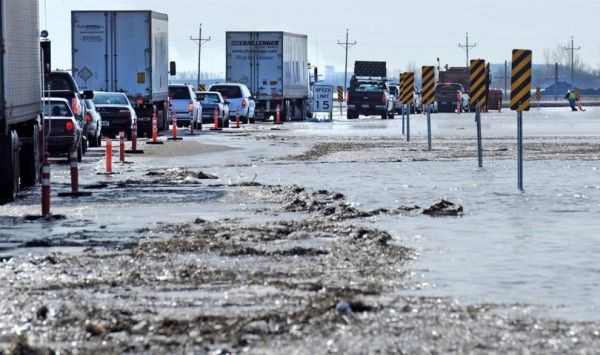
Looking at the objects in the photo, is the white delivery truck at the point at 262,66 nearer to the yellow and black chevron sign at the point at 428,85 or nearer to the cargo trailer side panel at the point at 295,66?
the cargo trailer side panel at the point at 295,66

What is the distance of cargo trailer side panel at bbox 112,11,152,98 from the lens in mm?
55500

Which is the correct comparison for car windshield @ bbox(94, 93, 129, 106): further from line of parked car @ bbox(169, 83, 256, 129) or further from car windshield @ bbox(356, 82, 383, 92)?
car windshield @ bbox(356, 82, 383, 92)

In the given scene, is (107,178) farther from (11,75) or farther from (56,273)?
(56,273)

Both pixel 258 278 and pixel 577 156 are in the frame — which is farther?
pixel 577 156

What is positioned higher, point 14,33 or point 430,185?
point 14,33

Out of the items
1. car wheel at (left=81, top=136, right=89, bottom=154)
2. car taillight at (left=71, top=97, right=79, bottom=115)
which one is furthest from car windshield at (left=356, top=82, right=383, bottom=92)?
car taillight at (left=71, top=97, right=79, bottom=115)

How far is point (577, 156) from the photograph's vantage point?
40.8 m

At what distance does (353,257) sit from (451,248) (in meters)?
1.52

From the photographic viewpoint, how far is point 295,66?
83.2 metres

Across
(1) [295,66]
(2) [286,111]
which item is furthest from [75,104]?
(1) [295,66]

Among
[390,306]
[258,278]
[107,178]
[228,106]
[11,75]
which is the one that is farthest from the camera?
[228,106]

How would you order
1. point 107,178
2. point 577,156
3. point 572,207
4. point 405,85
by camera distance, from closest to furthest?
point 572,207 → point 107,178 → point 577,156 → point 405,85

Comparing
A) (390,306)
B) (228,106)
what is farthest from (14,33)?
(228,106)

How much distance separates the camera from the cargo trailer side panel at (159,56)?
186 ft
